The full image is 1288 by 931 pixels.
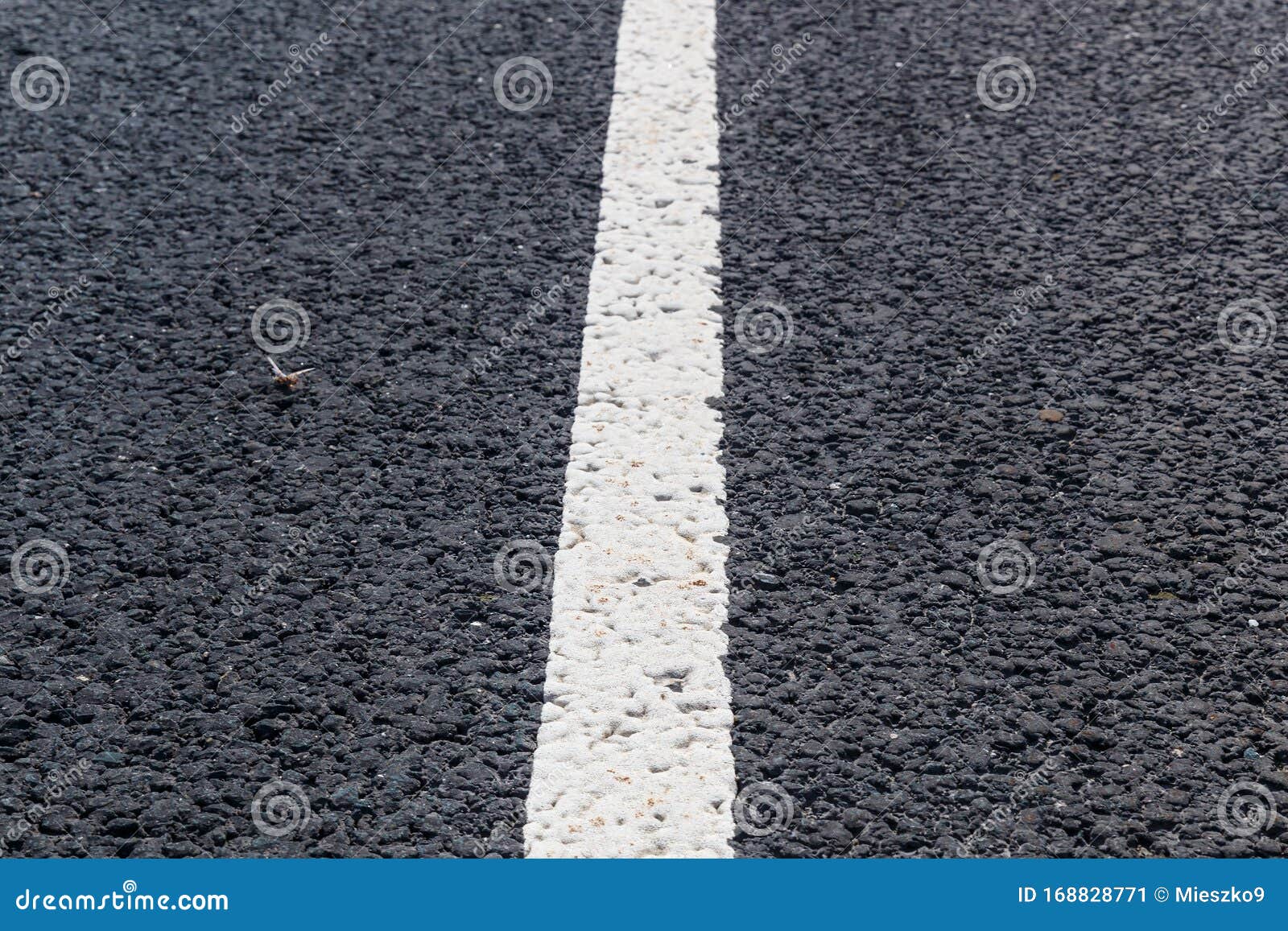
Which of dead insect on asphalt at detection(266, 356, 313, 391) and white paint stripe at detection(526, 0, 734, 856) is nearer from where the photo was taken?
white paint stripe at detection(526, 0, 734, 856)

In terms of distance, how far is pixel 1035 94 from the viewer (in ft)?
13.4

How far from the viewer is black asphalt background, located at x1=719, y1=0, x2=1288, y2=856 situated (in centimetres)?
224

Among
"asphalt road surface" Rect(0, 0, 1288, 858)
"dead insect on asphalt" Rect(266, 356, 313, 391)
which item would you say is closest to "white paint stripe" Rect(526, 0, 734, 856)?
"asphalt road surface" Rect(0, 0, 1288, 858)

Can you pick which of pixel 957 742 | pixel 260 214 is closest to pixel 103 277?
pixel 260 214

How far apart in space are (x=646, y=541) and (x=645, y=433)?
0.33 metres

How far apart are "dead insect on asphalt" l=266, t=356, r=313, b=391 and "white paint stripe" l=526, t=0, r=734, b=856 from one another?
2.14ft

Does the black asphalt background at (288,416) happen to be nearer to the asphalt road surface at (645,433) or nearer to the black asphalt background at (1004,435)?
the asphalt road surface at (645,433)

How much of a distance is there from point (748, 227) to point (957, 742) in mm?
1691

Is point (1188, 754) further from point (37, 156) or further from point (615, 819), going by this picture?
point (37, 156)

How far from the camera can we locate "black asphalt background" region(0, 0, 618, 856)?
7.40ft

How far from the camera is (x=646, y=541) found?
2.67 meters

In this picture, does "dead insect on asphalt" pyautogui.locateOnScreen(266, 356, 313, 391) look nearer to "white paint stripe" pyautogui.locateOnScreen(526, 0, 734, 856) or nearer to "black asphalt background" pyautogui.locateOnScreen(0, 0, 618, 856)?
"black asphalt background" pyautogui.locateOnScreen(0, 0, 618, 856)

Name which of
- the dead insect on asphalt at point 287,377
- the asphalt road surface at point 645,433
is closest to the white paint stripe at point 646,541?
the asphalt road surface at point 645,433

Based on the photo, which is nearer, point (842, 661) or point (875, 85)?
point (842, 661)
